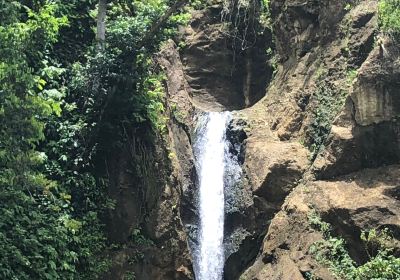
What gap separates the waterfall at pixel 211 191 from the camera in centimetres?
1502

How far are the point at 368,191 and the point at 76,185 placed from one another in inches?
276

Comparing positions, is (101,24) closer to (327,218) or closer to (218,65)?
(327,218)

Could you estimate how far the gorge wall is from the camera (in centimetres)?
1257

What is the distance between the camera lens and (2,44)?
8.38 meters

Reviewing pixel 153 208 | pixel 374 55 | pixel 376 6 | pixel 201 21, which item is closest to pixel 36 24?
pixel 153 208

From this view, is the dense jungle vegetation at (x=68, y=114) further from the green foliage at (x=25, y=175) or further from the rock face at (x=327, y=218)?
the rock face at (x=327, y=218)

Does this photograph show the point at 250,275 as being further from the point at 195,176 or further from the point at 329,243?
the point at 195,176

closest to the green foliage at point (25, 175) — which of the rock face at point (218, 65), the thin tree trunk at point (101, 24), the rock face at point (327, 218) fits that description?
the thin tree trunk at point (101, 24)

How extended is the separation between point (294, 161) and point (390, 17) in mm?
4639

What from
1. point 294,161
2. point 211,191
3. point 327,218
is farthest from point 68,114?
point 327,218

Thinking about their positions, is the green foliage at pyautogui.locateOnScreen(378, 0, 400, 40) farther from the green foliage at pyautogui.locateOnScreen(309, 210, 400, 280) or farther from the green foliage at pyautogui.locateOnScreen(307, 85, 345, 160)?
the green foliage at pyautogui.locateOnScreen(309, 210, 400, 280)

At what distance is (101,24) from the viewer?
12883mm

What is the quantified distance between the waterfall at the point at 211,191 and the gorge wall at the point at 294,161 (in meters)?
0.29

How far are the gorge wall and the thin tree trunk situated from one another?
110 inches
